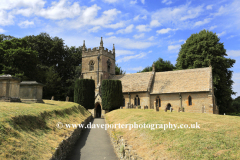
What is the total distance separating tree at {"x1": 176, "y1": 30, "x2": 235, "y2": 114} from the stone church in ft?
11.3

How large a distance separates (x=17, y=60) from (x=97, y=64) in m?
15.3

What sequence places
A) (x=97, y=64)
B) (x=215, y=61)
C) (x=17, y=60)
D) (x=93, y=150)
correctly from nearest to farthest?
(x=93, y=150)
(x=17, y=60)
(x=215, y=61)
(x=97, y=64)

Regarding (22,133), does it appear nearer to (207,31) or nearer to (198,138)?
(198,138)

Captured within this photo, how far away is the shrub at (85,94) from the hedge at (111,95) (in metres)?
3.20

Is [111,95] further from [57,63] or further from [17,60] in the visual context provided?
[57,63]

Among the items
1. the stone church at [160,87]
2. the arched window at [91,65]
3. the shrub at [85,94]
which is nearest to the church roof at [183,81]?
the stone church at [160,87]

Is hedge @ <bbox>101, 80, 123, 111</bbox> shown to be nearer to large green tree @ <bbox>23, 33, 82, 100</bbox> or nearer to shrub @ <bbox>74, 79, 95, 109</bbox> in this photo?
shrub @ <bbox>74, 79, 95, 109</bbox>

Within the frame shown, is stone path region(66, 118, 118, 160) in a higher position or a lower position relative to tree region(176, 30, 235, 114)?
lower

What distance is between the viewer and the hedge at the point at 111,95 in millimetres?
31125

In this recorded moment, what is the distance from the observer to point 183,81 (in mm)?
30016

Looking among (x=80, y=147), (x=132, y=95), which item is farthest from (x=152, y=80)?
(x=80, y=147)

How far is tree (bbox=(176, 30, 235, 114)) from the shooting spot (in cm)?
3134

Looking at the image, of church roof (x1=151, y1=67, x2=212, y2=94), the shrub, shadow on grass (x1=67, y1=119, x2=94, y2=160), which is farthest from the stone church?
shadow on grass (x1=67, y1=119, x2=94, y2=160)

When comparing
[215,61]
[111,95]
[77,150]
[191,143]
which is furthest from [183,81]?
[191,143]
